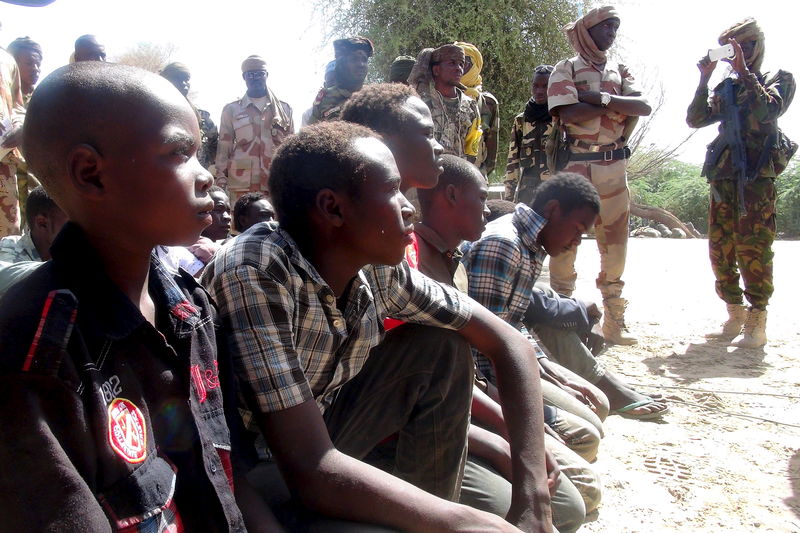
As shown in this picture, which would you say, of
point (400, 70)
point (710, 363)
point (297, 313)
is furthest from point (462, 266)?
point (400, 70)

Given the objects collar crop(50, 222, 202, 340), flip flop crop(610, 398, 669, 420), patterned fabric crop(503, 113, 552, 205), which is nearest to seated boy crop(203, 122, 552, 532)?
collar crop(50, 222, 202, 340)

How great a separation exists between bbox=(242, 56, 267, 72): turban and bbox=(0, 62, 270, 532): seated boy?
4516mm

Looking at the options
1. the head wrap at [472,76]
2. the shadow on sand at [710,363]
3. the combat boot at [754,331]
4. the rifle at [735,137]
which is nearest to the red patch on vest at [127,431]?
the shadow on sand at [710,363]

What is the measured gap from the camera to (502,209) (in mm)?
4312

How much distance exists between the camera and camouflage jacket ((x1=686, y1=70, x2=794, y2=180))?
16.0 ft

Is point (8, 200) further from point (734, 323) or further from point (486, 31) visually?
point (486, 31)

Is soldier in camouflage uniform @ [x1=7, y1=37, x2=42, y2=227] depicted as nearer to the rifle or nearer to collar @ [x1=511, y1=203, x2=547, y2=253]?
collar @ [x1=511, y1=203, x2=547, y2=253]

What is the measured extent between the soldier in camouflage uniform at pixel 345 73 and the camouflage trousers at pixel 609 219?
1.81m

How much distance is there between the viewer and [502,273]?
2809mm

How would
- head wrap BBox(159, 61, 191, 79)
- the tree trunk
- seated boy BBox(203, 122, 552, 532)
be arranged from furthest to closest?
the tree trunk
head wrap BBox(159, 61, 191, 79)
seated boy BBox(203, 122, 552, 532)

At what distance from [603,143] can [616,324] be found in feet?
4.56

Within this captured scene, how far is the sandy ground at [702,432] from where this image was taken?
2.39 meters

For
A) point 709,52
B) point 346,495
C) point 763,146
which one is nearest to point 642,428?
point 346,495

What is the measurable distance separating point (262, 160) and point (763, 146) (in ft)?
12.8
